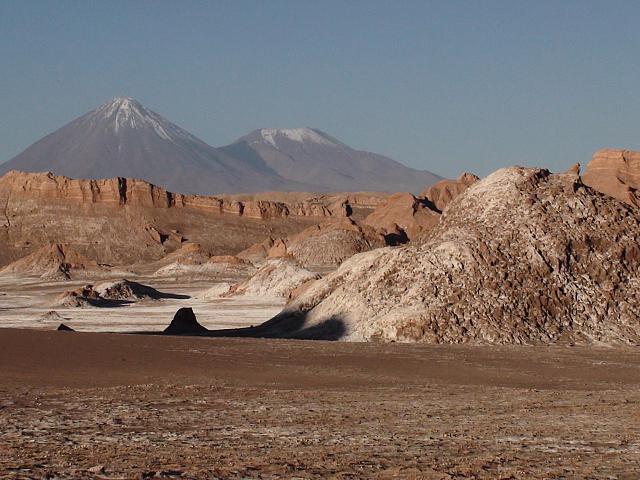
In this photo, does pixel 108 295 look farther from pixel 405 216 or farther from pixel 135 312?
pixel 405 216

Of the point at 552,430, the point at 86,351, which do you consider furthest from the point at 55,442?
the point at 86,351

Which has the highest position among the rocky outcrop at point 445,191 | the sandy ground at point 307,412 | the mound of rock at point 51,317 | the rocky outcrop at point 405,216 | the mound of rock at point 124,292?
the rocky outcrop at point 445,191

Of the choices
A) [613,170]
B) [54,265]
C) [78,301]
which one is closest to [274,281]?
[78,301]

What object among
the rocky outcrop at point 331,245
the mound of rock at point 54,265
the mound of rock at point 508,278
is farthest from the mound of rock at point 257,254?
the mound of rock at point 508,278

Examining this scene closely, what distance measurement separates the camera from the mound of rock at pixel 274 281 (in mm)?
52969

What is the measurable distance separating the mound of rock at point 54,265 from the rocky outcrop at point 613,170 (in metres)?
36.1

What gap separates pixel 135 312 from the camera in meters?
46.3

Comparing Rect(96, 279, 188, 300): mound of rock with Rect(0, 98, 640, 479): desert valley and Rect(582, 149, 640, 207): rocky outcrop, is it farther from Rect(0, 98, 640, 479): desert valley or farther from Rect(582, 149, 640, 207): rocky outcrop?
Rect(582, 149, 640, 207): rocky outcrop

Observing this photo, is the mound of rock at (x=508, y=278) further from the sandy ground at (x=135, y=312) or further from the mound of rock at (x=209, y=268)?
the mound of rock at (x=209, y=268)

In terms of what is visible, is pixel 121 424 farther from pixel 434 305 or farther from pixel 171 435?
pixel 434 305

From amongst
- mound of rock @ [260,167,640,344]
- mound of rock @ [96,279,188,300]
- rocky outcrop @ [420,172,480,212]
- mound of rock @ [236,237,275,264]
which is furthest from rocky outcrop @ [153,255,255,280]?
mound of rock @ [260,167,640,344]

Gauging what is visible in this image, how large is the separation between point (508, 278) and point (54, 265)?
63711mm

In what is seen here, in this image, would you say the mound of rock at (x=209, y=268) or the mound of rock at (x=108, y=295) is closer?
the mound of rock at (x=108, y=295)

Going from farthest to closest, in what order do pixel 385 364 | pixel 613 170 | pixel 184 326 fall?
pixel 613 170, pixel 184 326, pixel 385 364
